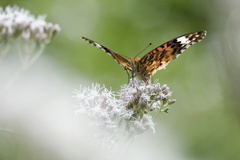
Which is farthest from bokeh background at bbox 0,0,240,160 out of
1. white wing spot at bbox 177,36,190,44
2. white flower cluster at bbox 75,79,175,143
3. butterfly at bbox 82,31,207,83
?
white wing spot at bbox 177,36,190,44

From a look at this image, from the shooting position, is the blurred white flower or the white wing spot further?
the blurred white flower

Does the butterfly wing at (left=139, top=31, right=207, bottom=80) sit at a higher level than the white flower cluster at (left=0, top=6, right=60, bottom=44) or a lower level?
lower

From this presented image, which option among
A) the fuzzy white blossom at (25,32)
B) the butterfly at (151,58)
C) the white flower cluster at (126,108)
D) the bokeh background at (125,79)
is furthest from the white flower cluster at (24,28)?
the white flower cluster at (126,108)

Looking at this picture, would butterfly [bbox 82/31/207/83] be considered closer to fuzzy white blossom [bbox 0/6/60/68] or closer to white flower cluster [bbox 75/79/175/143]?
white flower cluster [bbox 75/79/175/143]

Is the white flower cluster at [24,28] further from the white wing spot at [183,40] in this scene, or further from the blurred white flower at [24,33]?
the white wing spot at [183,40]

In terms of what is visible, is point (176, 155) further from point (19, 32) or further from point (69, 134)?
point (69, 134)

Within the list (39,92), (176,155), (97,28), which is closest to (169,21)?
(97,28)

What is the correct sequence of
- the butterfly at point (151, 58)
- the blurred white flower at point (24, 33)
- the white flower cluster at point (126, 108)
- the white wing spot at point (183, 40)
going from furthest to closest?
the blurred white flower at point (24, 33)
the white wing spot at point (183, 40)
the butterfly at point (151, 58)
the white flower cluster at point (126, 108)

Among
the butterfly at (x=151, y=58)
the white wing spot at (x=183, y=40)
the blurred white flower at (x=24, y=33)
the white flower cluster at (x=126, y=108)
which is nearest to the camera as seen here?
the white flower cluster at (x=126, y=108)
